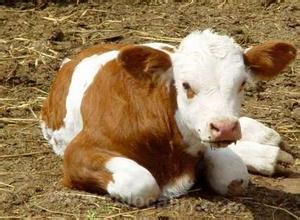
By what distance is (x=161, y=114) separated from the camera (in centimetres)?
550

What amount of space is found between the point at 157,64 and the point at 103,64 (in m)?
0.67

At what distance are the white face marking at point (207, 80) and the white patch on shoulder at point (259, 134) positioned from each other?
111 centimetres

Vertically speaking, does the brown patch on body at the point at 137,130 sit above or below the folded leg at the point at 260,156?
above

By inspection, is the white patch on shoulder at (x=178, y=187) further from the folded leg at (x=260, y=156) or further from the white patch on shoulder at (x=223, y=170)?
the folded leg at (x=260, y=156)

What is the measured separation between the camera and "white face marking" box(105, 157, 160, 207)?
17.4ft

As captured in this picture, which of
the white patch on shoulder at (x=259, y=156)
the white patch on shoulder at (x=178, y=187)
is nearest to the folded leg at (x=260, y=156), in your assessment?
the white patch on shoulder at (x=259, y=156)

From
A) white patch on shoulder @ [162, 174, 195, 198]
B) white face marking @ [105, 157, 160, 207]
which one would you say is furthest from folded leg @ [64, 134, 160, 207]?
white patch on shoulder @ [162, 174, 195, 198]

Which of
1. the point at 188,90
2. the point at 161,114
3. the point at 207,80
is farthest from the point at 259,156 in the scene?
the point at 207,80

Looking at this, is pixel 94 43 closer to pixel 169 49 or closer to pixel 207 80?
pixel 169 49

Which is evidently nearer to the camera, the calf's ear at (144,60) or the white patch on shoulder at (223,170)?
the calf's ear at (144,60)

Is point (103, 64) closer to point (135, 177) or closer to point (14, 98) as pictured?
point (135, 177)

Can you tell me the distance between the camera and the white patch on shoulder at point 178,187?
5562 millimetres

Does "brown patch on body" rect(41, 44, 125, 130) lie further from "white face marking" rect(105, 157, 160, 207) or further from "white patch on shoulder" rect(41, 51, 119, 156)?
"white face marking" rect(105, 157, 160, 207)

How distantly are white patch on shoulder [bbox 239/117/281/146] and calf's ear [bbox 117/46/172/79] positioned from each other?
128cm
